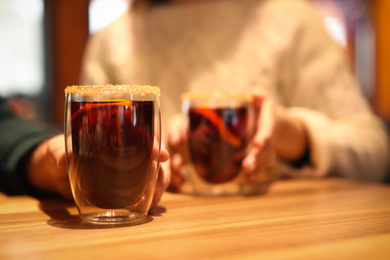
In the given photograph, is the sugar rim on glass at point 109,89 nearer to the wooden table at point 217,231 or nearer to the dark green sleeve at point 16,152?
the wooden table at point 217,231

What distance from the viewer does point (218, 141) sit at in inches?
31.2

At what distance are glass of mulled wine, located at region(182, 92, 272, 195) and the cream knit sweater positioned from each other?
16.5 inches

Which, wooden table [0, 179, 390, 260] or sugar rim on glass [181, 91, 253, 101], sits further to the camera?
sugar rim on glass [181, 91, 253, 101]

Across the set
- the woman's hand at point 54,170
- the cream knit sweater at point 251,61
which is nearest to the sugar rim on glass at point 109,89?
the woman's hand at point 54,170

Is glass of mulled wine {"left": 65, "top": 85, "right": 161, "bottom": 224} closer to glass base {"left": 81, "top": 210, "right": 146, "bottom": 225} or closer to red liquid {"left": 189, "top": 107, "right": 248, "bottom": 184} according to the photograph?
glass base {"left": 81, "top": 210, "right": 146, "bottom": 225}

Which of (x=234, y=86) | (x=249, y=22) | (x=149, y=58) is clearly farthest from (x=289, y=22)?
(x=149, y=58)

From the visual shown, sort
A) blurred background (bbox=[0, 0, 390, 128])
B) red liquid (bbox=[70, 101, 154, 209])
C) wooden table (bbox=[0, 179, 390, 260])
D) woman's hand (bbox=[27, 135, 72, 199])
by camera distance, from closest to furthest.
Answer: wooden table (bbox=[0, 179, 390, 260]) < red liquid (bbox=[70, 101, 154, 209]) < woman's hand (bbox=[27, 135, 72, 199]) < blurred background (bbox=[0, 0, 390, 128])

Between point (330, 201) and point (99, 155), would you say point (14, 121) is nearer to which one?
point (99, 155)

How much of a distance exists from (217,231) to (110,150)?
0.16m

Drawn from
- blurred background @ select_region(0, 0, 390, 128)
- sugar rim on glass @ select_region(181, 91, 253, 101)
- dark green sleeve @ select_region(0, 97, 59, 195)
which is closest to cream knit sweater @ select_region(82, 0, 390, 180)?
sugar rim on glass @ select_region(181, 91, 253, 101)

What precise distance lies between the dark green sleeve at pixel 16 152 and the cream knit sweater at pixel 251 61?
0.70 meters

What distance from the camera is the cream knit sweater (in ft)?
4.45

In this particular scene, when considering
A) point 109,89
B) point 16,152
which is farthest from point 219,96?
point 16,152

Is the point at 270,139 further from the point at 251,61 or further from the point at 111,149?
the point at 251,61
